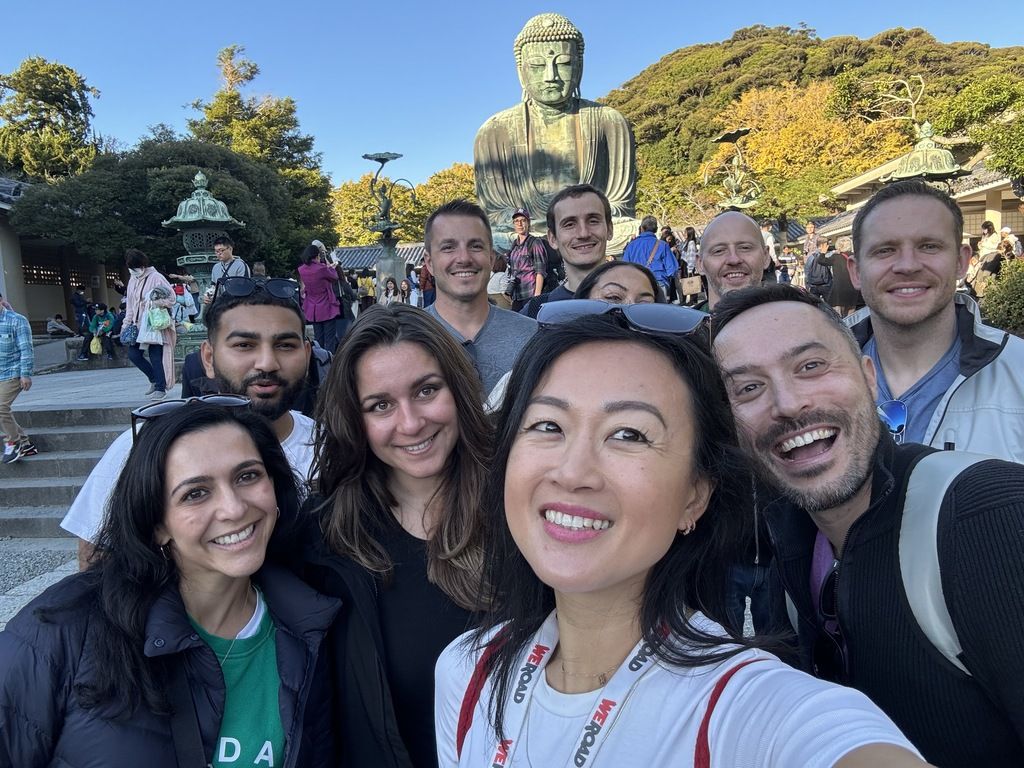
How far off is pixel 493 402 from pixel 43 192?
23916 mm

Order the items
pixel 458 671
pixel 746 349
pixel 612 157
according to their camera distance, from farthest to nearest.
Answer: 1. pixel 612 157
2. pixel 746 349
3. pixel 458 671

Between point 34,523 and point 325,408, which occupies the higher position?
point 325,408

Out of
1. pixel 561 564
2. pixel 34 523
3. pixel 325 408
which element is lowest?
pixel 34 523

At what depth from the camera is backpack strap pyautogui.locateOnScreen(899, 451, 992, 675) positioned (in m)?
1.21

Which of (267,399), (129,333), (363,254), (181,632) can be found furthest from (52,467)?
(363,254)

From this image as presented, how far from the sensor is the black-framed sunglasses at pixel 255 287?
2.81 m

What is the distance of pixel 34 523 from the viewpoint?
577cm

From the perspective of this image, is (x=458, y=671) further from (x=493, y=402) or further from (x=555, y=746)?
(x=493, y=402)

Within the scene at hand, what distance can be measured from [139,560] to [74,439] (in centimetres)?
601

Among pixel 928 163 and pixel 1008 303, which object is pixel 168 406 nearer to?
pixel 1008 303

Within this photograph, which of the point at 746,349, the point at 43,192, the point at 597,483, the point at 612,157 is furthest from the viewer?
the point at 43,192

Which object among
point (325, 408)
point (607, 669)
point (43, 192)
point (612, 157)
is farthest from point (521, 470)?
point (43, 192)

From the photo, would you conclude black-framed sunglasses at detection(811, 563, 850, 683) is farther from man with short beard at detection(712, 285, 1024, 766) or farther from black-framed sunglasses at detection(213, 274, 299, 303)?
black-framed sunglasses at detection(213, 274, 299, 303)

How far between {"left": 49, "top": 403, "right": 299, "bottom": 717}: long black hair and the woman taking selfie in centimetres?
19
